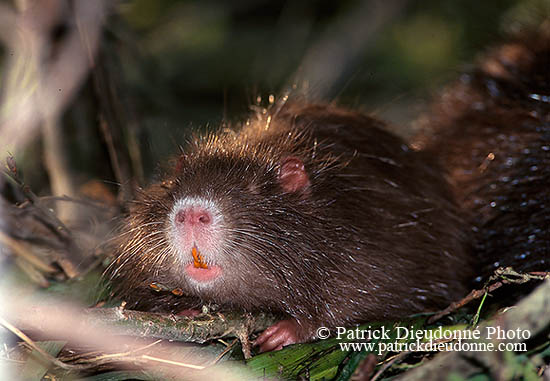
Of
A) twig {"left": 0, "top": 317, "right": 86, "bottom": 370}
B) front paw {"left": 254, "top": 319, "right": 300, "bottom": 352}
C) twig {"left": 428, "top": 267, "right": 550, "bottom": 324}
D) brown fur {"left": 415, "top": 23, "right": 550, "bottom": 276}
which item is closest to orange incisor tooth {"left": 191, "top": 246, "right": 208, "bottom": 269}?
front paw {"left": 254, "top": 319, "right": 300, "bottom": 352}

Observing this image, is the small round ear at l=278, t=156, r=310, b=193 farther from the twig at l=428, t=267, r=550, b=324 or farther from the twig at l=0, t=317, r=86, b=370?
the twig at l=0, t=317, r=86, b=370

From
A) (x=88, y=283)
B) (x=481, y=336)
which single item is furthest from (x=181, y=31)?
(x=481, y=336)

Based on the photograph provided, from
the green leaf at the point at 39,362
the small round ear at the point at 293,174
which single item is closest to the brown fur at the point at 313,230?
the small round ear at the point at 293,174

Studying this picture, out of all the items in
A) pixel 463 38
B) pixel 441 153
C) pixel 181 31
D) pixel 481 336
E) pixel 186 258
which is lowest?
pixel 481 336

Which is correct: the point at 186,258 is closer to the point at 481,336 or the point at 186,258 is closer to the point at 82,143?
the point at 481,336

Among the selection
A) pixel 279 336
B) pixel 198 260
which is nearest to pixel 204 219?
pixel 198 260

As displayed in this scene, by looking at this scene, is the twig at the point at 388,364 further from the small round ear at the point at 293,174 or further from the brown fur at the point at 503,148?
the brown fur at the point at 503,148

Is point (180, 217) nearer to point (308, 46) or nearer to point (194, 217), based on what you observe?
point (194, 217)
